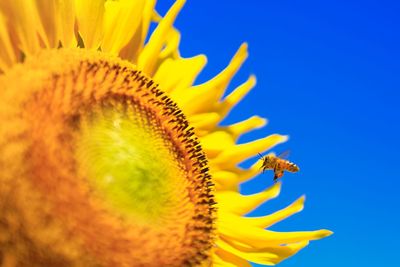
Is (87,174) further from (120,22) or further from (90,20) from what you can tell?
(120,22)

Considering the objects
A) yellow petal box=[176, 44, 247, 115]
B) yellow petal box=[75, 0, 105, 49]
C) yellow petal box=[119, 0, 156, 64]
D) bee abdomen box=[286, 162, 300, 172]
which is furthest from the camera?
bee abdomen box=[286, 162, 300, 172]

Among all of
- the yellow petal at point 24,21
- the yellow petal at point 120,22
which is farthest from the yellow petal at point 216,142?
the yellow petal at point 24,21

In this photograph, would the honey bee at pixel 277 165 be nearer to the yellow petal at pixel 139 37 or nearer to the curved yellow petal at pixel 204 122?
the curved yellow petal at pixel 204 122

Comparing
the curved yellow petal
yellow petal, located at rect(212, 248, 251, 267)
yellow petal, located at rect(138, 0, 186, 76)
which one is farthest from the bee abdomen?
yellow petal, located at rect(138, 0, 186, 76)

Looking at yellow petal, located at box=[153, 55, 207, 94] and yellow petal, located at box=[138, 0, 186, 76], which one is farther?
yellow petal, located at box=[153, 55, 207, 94]

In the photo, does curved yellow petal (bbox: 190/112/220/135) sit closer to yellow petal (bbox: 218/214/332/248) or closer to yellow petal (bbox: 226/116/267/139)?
yellow petal (bbox: 226/116/267/139)

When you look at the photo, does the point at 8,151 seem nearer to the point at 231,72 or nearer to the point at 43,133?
the point at 43,133

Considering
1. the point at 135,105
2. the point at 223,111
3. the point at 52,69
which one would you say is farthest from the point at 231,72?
the point at 52,69
